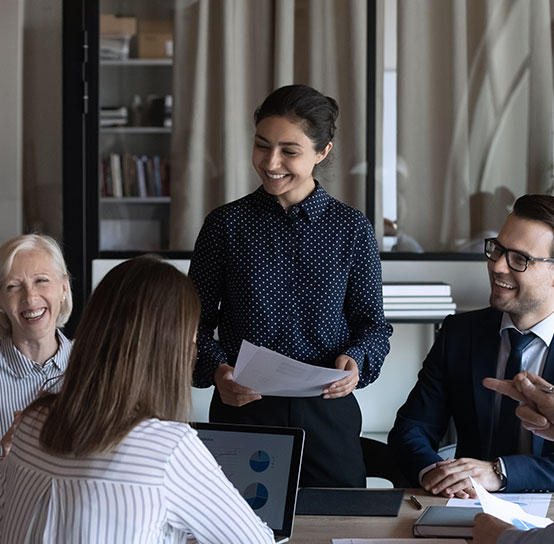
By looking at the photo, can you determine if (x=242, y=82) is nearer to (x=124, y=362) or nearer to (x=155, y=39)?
(x=155, y=39)

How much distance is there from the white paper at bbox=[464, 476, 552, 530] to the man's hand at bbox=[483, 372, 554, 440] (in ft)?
0.60

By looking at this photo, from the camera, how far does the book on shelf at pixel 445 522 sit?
1.75m

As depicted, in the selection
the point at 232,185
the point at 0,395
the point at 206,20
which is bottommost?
the point at 0,395

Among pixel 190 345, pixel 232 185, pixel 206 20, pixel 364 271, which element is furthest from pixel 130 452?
pixel 206 20

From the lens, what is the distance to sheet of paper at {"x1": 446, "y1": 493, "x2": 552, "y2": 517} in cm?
188

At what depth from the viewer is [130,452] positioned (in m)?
1.28

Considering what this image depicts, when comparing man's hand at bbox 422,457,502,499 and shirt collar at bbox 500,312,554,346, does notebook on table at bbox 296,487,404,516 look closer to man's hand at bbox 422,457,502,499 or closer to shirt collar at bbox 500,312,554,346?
man's hand at bbox 422,457,502,499

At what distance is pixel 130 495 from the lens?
126 cm

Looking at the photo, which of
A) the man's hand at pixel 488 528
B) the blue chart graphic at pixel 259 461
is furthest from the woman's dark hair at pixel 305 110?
the man's hand at pixel 488 528

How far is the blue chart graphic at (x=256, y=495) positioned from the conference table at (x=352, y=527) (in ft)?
0.32

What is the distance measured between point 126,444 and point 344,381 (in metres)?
0.91

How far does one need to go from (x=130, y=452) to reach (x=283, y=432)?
Answer: 0.55m

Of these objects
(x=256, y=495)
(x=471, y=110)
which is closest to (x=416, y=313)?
(x=471, y=110)

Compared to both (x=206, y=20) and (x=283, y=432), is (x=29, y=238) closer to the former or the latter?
(x=283, y=432)
